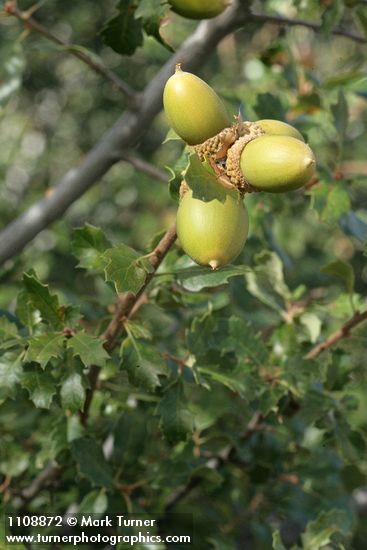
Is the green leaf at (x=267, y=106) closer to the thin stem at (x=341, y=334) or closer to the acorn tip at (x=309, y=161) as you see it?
the thin stem at (x=341, y=334)

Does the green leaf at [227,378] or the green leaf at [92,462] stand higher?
the green leaf at [227,378]

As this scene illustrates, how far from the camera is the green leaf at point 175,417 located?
1.23 metres

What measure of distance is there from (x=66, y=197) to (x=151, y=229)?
3.57 ft

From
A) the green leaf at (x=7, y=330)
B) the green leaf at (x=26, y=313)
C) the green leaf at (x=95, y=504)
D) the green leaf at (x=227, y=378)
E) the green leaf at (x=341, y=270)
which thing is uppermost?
the green leaf at (x=341, y=270)

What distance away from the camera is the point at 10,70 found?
5.54 ft

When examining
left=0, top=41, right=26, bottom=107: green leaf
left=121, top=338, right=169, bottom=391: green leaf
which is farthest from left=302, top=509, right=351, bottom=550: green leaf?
left=0, top=41, right=26, bottom=107: green leaf

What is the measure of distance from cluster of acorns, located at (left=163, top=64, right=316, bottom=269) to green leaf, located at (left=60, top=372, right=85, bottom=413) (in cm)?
28

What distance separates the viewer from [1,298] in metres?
1.84

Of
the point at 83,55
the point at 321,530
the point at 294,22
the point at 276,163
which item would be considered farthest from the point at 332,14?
the point at 321,530

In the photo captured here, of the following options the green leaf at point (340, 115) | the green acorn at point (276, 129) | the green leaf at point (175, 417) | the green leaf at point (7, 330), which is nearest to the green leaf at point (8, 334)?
the green leaf at point (7, 330)

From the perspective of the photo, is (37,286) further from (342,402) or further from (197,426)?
(342,402)

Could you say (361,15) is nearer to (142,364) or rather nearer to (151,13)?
(151,13)

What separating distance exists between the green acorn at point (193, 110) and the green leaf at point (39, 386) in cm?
41

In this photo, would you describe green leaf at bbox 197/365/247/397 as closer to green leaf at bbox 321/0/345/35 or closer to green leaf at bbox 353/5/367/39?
green leaf at bbox 321/0/345/35
